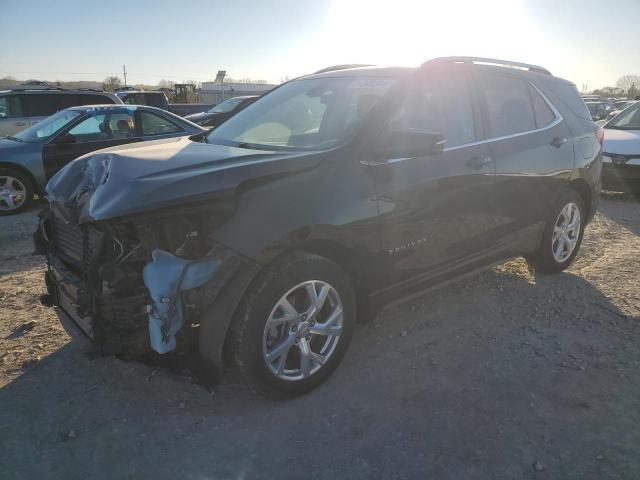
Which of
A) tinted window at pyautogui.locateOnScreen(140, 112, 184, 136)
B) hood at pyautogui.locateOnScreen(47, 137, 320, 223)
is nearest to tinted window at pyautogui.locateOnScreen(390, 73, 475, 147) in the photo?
hood at pyautogui.locateOnScreen(47, 137, 320, 223)

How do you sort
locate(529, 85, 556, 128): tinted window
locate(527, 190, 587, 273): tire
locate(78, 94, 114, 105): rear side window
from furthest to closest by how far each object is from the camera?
locate(78, 94, 114, 105): rear side window, locate(527, 190, 587, 273): tire, locate(529, 85, 556, 128): tinted window

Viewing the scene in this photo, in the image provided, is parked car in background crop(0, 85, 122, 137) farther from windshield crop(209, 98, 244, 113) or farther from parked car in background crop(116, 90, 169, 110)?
parked car in background crop(116, 90, 169, 110)

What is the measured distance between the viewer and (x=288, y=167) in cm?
269

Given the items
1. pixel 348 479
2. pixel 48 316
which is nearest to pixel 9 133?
→ pixel 48 316

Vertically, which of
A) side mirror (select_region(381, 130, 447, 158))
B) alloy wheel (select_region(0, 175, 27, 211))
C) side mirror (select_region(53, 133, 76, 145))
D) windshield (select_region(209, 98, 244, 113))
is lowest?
alloy wheel (select_region(0, 175, 27, 211))

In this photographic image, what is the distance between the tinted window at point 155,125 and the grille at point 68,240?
18.0ft

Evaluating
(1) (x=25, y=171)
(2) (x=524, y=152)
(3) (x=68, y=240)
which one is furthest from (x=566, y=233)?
(1) (x=25, y=171)

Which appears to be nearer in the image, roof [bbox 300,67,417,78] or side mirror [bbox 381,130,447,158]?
side mirror [bbox 381,130,447,158]

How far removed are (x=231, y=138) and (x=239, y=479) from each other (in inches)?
92.2

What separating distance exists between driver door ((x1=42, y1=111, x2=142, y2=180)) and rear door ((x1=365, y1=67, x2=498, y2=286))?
19.7 feet

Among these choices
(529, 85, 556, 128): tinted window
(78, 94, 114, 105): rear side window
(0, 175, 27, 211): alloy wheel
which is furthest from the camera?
(78, 94, 114, 105): rear side window

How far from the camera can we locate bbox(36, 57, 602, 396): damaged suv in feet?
7.88

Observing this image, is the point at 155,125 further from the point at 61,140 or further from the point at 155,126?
the point at 61,140

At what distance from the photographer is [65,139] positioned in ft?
25.1
